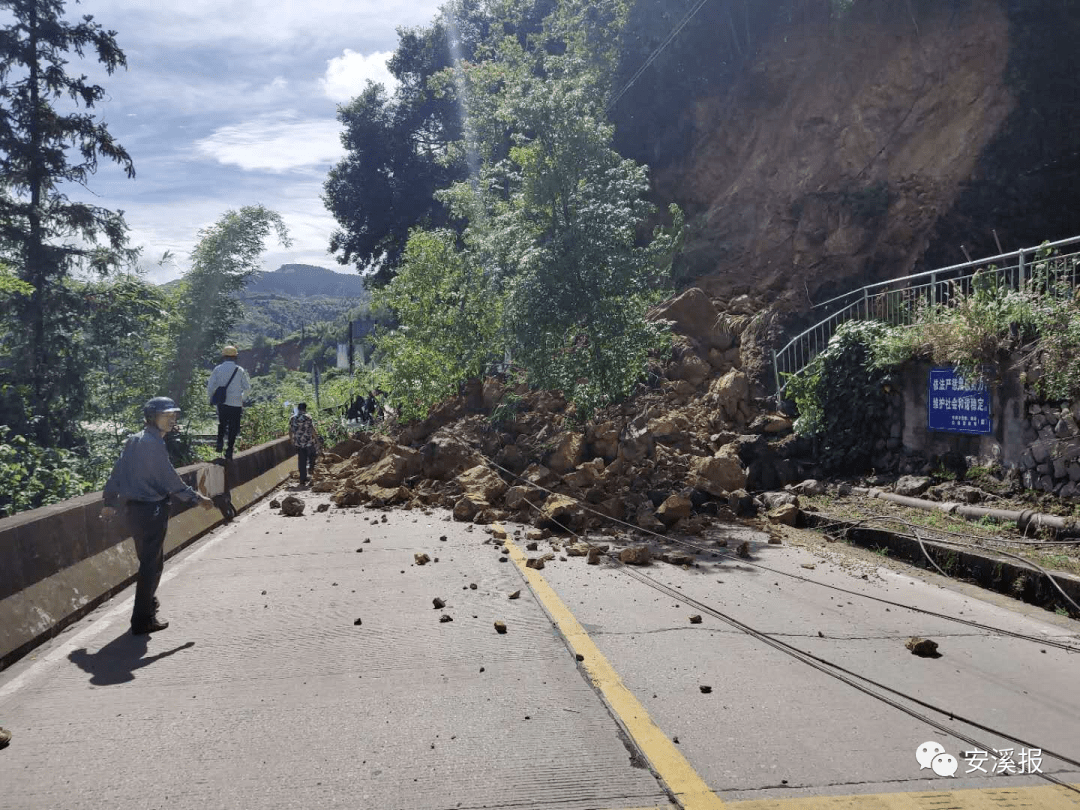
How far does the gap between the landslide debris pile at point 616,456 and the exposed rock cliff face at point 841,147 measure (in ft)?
10.9

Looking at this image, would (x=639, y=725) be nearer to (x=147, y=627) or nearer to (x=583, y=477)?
(x=147, y=627)

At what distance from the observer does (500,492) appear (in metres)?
13.3

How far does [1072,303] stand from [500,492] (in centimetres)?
773

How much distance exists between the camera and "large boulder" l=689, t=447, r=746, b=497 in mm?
12867

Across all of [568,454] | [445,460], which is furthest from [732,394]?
[445,460]

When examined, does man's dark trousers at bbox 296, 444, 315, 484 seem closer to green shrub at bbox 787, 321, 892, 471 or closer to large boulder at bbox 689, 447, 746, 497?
large boulder at bbox 689, 447, 746, 497

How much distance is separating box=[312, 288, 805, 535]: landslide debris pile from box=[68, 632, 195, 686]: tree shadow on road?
5549 millimetres

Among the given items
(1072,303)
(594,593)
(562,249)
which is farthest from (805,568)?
(562,249)

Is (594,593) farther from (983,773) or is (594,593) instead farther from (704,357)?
(704,357)

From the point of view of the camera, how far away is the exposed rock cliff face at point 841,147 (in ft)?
69.8

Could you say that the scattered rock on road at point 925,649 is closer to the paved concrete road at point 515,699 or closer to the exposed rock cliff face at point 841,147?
the paved concrete road at point 515,699

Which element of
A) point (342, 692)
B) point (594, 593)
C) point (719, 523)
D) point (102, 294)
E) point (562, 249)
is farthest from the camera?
point (102, 294)

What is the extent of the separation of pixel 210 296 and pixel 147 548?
90.9 ft

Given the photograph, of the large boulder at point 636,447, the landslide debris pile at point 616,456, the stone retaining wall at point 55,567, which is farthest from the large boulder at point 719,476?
the stone retaining wall at point 55,567
